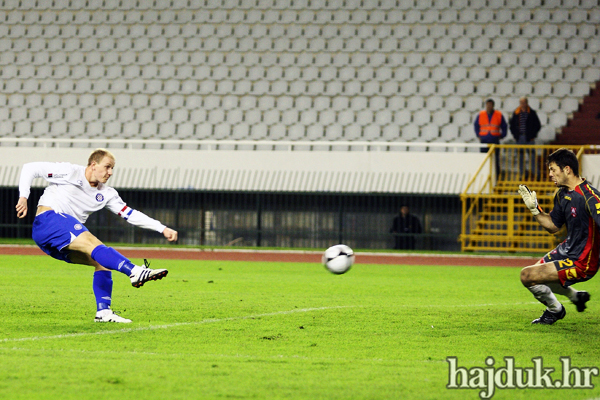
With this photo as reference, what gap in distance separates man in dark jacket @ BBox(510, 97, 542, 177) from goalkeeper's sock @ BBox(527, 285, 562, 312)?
13.6 meters

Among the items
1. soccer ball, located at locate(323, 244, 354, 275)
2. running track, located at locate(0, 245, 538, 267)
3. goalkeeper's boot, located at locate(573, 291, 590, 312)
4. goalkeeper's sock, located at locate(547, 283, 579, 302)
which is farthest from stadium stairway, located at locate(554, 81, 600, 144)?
goalkeeper's sock, located at locate(547, 283, 579, 302)

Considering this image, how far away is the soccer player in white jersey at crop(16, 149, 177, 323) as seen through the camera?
7066 mm

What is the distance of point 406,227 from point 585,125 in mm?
6240

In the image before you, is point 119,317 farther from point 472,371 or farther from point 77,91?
point 77,91

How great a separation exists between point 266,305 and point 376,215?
42.6ft

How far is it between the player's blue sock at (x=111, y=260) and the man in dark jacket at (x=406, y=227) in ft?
49.1

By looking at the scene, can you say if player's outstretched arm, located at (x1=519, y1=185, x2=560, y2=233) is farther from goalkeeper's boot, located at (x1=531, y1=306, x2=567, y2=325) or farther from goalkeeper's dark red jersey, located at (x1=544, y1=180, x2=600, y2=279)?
goalkeeper's boot, located at (x1=531, y1=306, x2=567, y2=325)

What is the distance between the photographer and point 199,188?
22266 mm

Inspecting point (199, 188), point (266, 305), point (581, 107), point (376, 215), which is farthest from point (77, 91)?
point (266, 305)

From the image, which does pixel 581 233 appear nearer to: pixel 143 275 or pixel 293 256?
pixel 143 275

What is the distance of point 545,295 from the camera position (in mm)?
7672

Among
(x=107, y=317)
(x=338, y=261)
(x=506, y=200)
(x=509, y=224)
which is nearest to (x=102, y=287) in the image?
(x=107, y=317)

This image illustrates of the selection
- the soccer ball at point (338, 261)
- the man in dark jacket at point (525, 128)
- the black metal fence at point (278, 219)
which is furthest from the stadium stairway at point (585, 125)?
the soccer ball at point (338, 261)

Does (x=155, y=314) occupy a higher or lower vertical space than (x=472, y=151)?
lower
